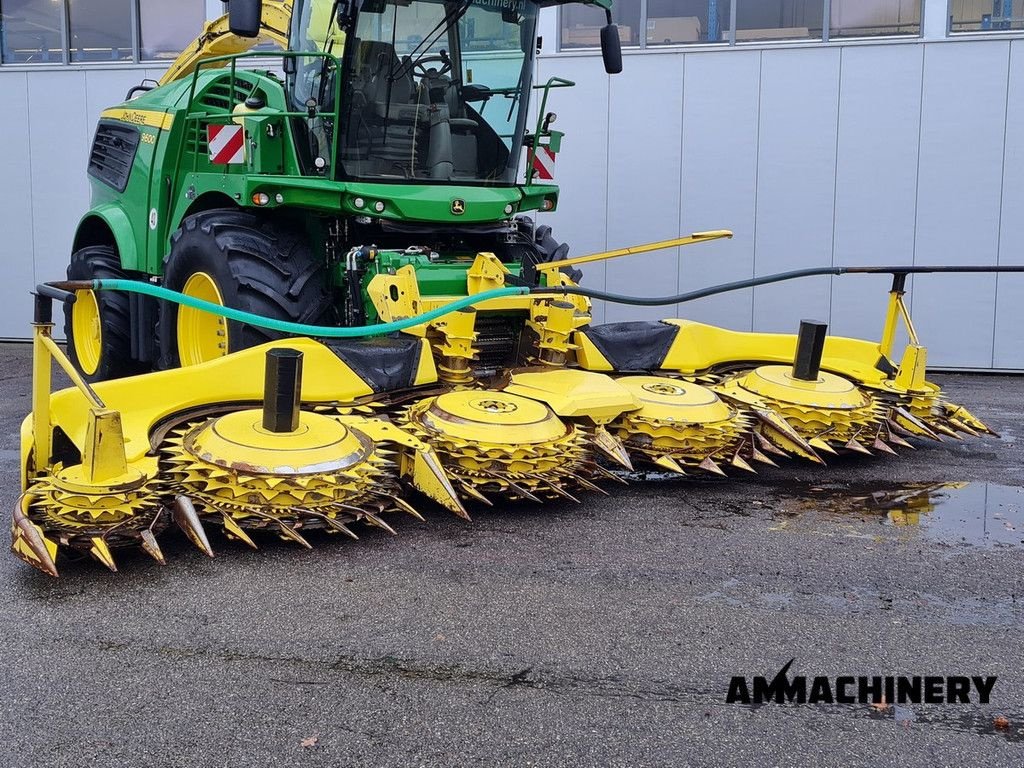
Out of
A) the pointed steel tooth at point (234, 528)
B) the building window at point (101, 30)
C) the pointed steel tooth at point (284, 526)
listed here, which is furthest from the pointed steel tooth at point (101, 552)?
the building window at point (101, 30)

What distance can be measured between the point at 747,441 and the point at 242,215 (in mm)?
2912

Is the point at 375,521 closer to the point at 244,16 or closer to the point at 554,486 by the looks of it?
the point at 554,486

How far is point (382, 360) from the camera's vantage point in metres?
4.65

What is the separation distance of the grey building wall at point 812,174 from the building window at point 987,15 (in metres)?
0.15

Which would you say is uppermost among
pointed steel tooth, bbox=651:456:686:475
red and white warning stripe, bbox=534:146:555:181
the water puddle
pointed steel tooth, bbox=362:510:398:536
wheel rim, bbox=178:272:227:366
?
red and white warning stripe, bbox=534:146:555:181

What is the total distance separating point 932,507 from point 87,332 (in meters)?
5.75

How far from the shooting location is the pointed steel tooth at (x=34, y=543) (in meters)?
3.21

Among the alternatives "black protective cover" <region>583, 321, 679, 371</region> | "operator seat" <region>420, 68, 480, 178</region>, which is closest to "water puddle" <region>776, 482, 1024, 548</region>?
"black protective cover" <region>583, 321, 679, 371</region>

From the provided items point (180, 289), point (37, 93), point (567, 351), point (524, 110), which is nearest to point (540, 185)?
point (524, 110)

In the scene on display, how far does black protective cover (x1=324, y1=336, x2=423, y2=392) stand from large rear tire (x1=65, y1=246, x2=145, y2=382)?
2.85 meters

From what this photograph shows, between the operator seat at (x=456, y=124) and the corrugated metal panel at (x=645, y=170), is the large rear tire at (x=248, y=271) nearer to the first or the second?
the operator seat at (x=456, y=124)

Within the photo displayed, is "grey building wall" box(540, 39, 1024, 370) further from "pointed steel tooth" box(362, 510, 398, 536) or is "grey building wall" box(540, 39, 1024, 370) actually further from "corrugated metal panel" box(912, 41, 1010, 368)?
"pointed steel tooth" box(362, 510, 398, 536)

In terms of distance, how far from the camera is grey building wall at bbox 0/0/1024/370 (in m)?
8.32

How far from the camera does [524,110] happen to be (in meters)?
5.97
